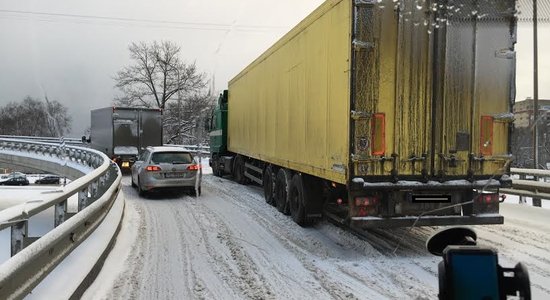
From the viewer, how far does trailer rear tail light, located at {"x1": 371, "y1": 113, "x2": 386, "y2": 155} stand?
6.71 meters

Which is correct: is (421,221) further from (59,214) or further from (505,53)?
(59,214)

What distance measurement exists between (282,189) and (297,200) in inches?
49.9

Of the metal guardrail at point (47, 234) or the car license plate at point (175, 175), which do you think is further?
the car license plate at point (175, 175)

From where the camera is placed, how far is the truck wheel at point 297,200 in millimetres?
9023

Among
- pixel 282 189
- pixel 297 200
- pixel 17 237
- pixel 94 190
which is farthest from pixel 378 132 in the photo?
pixel 94 190

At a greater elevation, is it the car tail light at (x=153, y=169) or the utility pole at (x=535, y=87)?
the utility pole at (x=535, y=87)

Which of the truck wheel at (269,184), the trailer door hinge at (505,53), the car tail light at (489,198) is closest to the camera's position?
the trailer door hinge at (505,53)

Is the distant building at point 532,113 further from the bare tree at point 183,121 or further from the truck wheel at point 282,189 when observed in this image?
the bare tree at point 183,121

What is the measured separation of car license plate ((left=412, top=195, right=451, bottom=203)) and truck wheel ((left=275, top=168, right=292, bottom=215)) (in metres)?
3.52

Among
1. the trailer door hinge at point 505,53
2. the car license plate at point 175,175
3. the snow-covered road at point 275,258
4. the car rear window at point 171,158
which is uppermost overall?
the trailer door hinge at point 505,53

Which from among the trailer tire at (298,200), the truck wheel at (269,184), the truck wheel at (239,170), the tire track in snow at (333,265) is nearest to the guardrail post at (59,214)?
the tire track in snow at (333,265)

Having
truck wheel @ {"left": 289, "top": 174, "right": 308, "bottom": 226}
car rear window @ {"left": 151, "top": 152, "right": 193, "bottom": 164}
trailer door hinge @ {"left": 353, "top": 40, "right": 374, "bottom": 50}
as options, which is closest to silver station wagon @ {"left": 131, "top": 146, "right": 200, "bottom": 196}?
car rear window @ {"left": 151, "top": 152, "right": 193, "bottom": 164}

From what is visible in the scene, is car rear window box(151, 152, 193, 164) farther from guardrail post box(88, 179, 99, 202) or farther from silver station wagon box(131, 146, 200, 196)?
guardrail post box(88, 179, 99, 202)

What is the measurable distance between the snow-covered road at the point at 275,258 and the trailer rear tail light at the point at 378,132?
4.94ft
